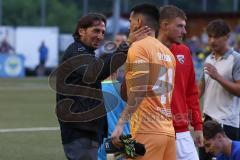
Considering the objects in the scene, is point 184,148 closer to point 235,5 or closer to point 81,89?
point 81,89

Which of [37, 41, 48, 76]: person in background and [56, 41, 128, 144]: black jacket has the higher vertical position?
[56, 41, 128, 144]: black jacket

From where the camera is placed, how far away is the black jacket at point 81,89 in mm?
6785

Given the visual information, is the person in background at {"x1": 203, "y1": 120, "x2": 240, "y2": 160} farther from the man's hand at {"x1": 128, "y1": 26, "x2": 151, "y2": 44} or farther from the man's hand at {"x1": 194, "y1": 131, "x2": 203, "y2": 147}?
the man's hand at {"x1": 128, "y1": 26, "x2": 151, "y2": 44}

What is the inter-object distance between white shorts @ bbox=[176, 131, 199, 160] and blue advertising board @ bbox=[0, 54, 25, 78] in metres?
29.9

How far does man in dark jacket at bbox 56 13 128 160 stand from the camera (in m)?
6.86

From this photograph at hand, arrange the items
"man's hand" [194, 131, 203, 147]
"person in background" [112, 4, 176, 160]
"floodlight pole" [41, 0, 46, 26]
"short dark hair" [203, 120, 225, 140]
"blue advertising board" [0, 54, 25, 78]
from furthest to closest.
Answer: "floodlight pole" [41, 0, 46, 26], "blue advertising board" [0, 54, 25, 78], "man's hand" [194, 131, 203, 147], "short dark hair" [203, 120, 225, 140], "person in background" [112, 4, 176, 160]

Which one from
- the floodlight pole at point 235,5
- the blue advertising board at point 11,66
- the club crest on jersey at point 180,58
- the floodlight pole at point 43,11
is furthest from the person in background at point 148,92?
the floodlight pole at point 235,5

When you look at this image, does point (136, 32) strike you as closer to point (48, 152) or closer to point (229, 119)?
point (229, 119)

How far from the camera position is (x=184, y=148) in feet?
23.9

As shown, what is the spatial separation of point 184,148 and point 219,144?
0.56 meters

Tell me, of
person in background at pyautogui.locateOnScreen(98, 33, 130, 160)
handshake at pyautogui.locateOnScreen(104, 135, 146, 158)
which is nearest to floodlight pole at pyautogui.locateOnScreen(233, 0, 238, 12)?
person in background at pyautogui.locateOnScreen(98, 33, 130, 160)

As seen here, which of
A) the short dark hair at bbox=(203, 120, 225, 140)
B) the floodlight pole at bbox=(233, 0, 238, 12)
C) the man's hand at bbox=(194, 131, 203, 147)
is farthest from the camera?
the floodlight pole at bbox=(233, 0, 238, 12)

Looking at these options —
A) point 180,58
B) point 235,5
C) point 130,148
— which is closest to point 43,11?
point 235,5

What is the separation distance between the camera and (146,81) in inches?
241
